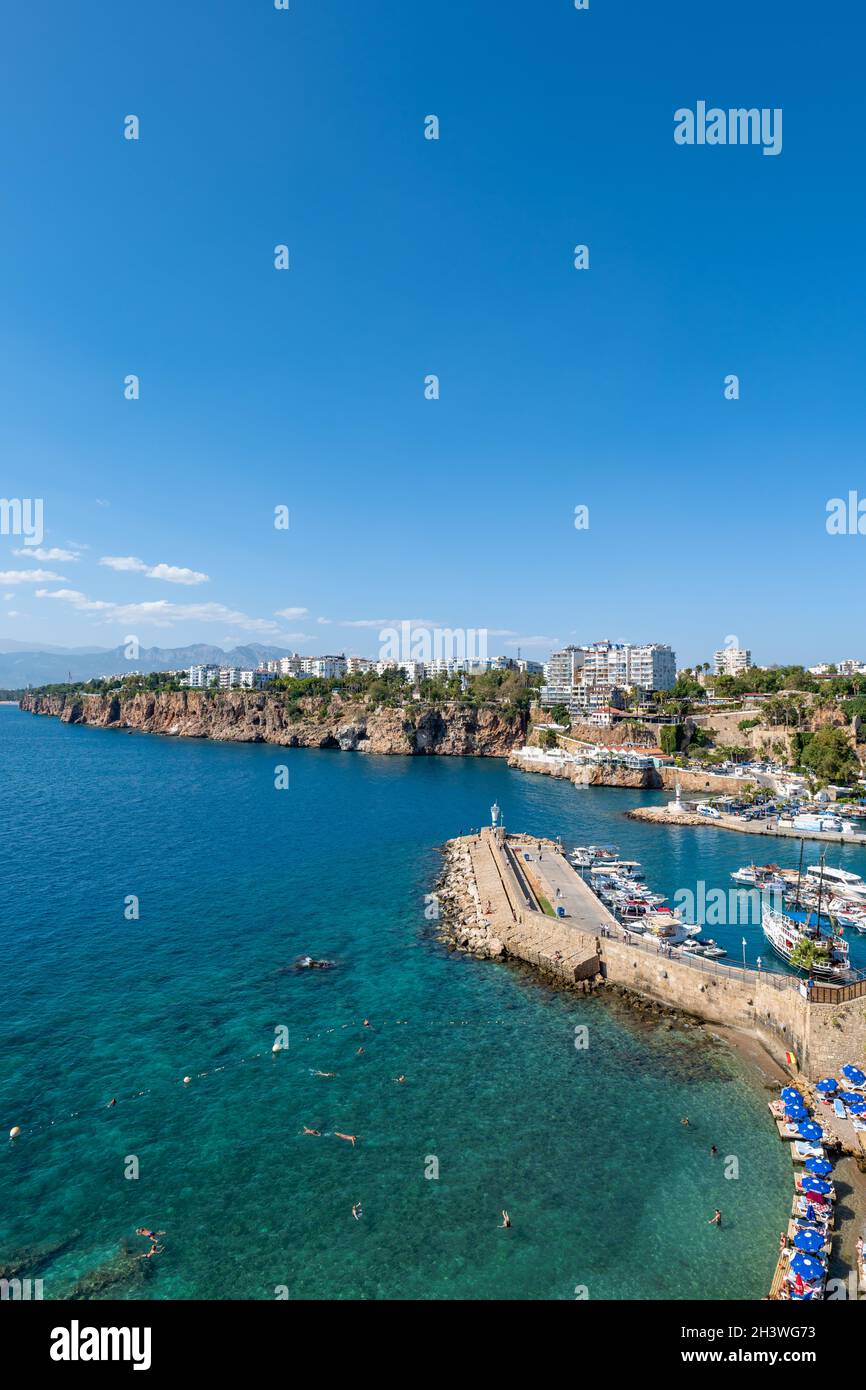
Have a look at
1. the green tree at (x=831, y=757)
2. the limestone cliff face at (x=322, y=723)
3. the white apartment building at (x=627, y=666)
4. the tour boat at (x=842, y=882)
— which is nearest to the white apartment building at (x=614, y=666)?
the white apartment building at (x=627, y=666)

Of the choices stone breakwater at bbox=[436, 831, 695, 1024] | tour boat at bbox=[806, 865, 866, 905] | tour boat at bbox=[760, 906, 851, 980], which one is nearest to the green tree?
tour boat at bbox=[806, 865, 866, 905]

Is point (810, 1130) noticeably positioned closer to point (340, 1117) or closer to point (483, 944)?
point (340, 1117)

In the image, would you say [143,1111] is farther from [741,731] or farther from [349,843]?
[741,731]

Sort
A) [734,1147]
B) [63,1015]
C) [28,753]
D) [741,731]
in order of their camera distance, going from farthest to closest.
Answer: [28,753] → [741,731] → [63,1015] → [734,1147]

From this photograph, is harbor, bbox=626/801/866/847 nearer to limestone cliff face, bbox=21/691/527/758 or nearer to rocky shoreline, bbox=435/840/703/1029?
rocky shoreline, bbox=435/840/703/1029
